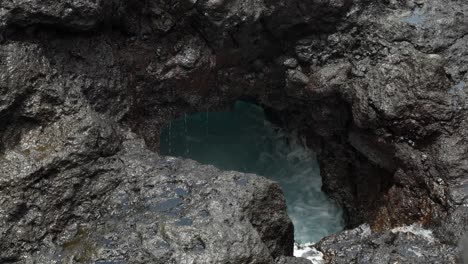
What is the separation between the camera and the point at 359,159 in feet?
28.3

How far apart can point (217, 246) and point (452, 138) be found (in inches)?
152

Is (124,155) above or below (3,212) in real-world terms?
above

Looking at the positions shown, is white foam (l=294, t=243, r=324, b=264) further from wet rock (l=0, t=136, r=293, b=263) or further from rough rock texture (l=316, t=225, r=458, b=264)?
wet rock (l=0, t=136, r=293, b=263)

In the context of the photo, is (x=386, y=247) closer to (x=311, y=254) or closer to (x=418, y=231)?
(x=418, y=231)

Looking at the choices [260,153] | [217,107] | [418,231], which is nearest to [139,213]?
[418,231]

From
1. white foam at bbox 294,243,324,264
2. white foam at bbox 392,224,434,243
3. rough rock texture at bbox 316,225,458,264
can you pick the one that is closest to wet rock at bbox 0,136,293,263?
white foam at bbox 294,243,324,264

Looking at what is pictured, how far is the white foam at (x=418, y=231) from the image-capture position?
642 centimetres

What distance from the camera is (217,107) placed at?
9367 mm

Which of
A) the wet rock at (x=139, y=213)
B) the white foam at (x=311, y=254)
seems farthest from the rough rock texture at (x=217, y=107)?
the white foam at (x=311, y=254)

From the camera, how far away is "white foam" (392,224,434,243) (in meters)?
6.42

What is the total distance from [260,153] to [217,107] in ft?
5.44

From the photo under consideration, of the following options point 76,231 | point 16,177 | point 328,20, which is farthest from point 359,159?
point 16,177

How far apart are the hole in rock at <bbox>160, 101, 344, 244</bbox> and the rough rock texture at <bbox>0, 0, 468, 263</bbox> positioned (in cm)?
47

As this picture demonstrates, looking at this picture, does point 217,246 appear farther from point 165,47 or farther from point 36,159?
point 165,47
